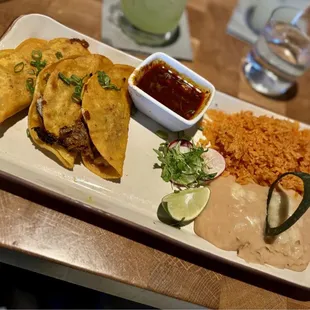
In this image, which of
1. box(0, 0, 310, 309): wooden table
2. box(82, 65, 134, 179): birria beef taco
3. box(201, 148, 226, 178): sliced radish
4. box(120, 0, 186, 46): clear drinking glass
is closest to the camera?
A: box(0, 0, 310, 309): wooden table

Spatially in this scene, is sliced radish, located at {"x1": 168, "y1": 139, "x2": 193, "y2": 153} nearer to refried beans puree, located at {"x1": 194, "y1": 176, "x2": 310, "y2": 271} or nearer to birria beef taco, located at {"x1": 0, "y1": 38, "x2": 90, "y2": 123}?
refried beans puree, located at {"x1": 194, "y1": 176, "x2": 310, "y2": 271}

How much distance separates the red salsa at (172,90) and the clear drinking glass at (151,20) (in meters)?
0.64

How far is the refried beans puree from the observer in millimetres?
2133

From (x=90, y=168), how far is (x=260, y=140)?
3.36 ft

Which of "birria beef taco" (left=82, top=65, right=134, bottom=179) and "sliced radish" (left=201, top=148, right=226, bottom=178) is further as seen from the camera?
"sliced radish" (left=201, top=148, right=226, bottom=178)

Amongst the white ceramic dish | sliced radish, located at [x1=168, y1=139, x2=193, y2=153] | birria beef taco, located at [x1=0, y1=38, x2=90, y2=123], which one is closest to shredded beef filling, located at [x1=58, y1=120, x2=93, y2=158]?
the white ceramic dish

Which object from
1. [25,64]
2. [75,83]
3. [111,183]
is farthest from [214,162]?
[25,64]

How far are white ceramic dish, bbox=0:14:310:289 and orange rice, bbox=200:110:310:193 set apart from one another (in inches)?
15.9

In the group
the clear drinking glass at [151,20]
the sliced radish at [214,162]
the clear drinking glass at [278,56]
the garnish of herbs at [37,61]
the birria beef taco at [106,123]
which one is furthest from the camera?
the clear drinking glass at [278,56]

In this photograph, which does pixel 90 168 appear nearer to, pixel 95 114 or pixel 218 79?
pixel 95 114

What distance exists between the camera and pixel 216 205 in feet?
7.24

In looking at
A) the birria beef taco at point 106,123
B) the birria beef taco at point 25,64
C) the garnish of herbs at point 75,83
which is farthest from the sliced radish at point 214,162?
the birria beef taco at point 25,64

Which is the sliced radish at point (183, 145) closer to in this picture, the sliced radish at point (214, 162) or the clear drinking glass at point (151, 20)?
the sliced radish at point (214, 162)

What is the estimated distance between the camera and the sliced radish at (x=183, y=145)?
93.2 inches
